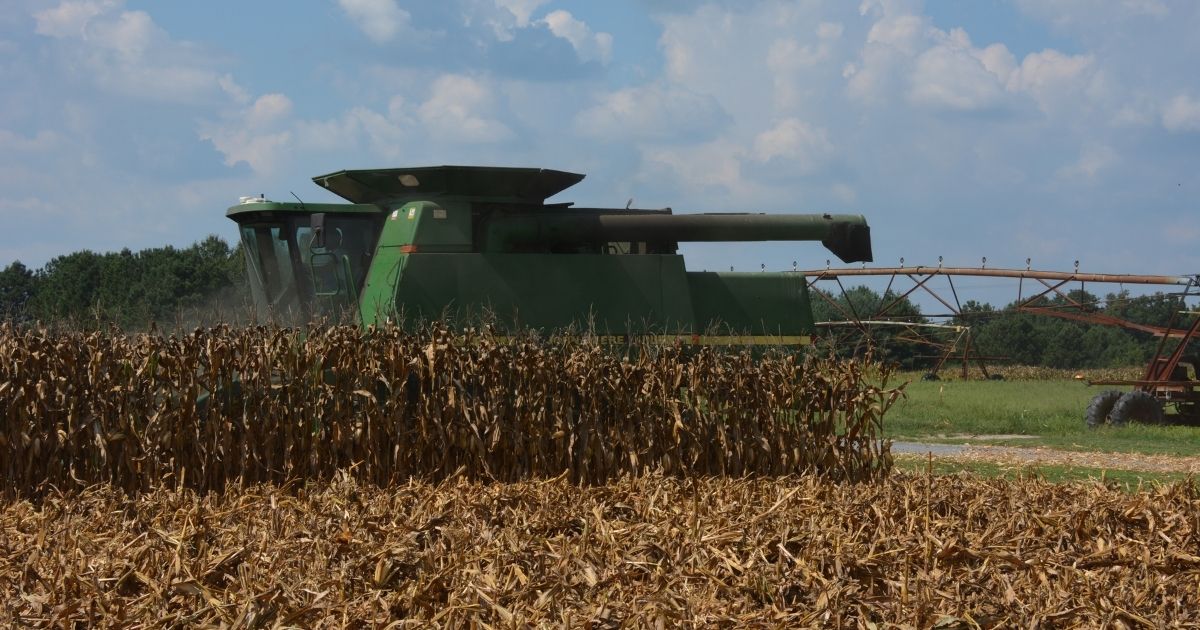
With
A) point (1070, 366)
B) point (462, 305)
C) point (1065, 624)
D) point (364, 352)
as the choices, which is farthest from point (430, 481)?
point (1070, 366)

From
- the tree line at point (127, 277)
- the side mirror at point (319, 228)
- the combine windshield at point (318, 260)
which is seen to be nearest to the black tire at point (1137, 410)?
the combine windshield at point (318, 260)

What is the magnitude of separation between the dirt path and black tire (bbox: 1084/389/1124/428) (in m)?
4.70

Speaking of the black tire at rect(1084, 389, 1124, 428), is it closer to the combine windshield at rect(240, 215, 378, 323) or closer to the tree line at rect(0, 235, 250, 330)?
the combine windshield at rect(240, 215, 378, 323)

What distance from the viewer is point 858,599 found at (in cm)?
606

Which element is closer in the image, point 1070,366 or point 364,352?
point 364,352

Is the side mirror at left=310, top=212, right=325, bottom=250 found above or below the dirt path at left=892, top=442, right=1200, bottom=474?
above

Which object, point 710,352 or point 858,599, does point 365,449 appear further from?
point 858,599

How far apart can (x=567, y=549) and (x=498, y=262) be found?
5669mm

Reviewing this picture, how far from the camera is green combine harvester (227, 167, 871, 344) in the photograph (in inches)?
470

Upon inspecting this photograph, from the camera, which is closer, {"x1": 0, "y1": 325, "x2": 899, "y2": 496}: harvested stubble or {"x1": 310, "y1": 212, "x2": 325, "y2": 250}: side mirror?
{"x1": 0, "y1": 325, "x2": 899, "y2": 496}: harvested stubble

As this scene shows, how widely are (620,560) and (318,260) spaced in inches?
258

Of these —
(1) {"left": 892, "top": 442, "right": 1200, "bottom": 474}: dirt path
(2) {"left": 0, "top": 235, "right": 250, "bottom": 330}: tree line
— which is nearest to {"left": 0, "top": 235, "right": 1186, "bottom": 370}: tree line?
(2) {"left": 0, "top": 235, "right": 250, "bottom": 330}: tree line

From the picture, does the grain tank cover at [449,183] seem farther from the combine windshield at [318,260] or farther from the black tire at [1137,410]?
the black tire at [1137,410]

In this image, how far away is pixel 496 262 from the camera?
12.1 m
